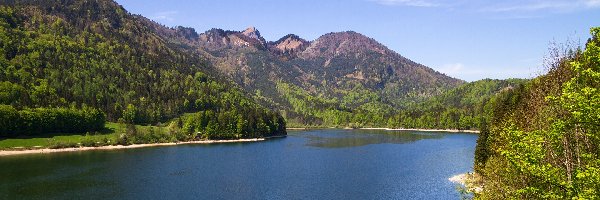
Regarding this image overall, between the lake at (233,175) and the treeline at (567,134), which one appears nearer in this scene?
the treeline at (567,134)

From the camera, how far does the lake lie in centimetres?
10769

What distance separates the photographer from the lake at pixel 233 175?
353ft

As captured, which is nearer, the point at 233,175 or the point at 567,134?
the point at 567,134

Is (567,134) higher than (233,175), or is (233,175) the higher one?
(567,134)

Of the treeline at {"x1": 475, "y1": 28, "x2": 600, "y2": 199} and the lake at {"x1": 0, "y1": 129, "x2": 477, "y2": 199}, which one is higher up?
the treeline at {"x1": 475, "y1": 28, "x2": 600, "y2": 199}

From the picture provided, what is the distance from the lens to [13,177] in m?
127

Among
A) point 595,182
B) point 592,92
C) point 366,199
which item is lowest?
point 366,199

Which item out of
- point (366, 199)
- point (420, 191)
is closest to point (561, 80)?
point (366, 199)

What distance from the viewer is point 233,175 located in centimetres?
13675

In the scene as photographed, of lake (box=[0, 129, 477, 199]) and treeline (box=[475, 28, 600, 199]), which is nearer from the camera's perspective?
treeline (box=[475, 28, 600, 199])

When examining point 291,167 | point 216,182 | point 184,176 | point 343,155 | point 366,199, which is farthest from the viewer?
point 343,155

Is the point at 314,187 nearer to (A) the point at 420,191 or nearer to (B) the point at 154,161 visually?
(A) the point at 420,191

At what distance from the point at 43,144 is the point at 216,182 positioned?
4426 inches

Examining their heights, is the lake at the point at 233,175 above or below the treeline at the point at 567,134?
below
